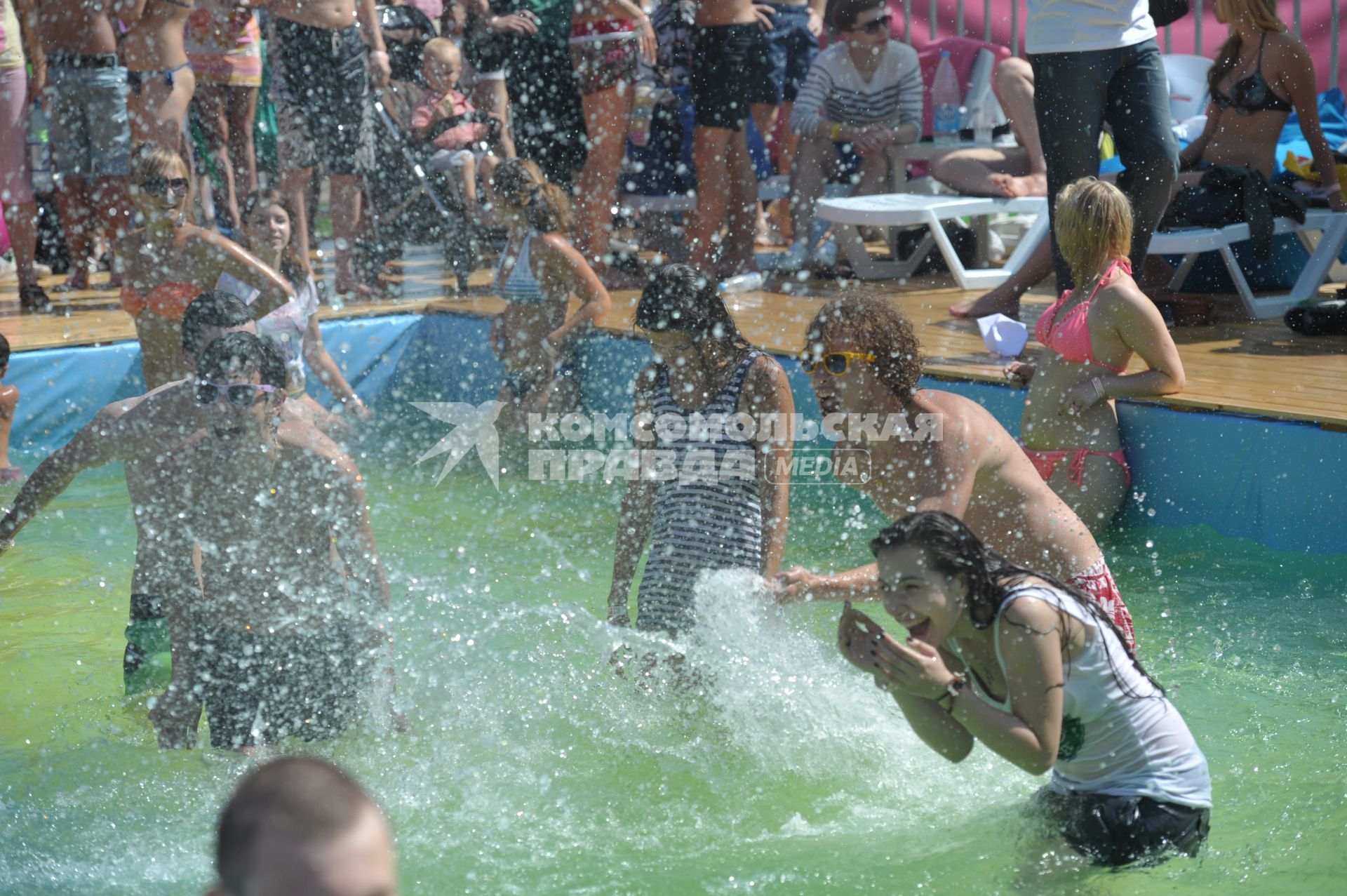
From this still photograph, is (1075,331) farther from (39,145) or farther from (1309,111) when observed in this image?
(39,145)

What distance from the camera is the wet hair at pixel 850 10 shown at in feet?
29.0

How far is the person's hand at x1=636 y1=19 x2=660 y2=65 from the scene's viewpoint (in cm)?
848

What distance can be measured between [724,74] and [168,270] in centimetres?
400

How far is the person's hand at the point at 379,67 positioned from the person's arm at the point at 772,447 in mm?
5349

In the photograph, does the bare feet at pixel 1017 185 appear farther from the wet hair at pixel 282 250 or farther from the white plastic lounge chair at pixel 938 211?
Result: the wet hair at pixel 282 250

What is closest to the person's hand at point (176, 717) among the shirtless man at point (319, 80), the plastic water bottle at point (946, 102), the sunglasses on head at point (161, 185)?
the sunglasses on head at point (161, 185)

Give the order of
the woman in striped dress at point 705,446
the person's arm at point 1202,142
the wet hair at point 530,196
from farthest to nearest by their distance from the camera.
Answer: the person's arm at point 1202,142
the wet hair at point 530,196
the woman in striped dress at point 705,446

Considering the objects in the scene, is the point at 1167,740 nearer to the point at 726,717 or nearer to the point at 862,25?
the point at 726,717

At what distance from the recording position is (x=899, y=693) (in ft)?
9.04

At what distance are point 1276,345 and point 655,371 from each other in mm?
3821

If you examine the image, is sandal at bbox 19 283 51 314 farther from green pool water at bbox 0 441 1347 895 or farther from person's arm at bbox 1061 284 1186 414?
person's arm at bbox 1061 284 1186 414

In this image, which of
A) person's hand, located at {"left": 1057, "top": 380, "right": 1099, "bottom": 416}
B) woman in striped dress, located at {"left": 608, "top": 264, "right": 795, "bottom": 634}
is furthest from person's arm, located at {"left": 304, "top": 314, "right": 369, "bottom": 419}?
person's hand, located at {"left": 1057, "top": 380, "right": 1099, "bottom": 416}

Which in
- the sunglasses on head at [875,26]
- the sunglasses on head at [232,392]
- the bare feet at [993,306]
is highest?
the sunglasses on head at [875,26]

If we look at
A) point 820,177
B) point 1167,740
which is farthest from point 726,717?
point 820,177
